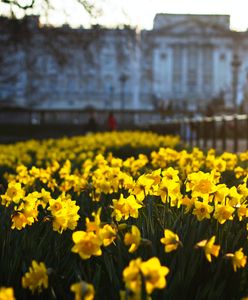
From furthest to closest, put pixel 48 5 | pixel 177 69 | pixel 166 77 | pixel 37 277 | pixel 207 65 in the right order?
pixel 177 69 < pixel 207 65 < pixel 166 77 < pixel 48 5 < pixel 37 277

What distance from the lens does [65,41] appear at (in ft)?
64.8

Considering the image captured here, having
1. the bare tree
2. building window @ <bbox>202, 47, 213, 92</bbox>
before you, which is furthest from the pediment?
the bare tree

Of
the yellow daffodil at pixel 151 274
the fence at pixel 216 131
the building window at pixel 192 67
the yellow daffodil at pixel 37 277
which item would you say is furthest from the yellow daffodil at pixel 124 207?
the building window at pixel 192 67

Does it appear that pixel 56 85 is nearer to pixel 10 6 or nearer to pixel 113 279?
pixel 10 6

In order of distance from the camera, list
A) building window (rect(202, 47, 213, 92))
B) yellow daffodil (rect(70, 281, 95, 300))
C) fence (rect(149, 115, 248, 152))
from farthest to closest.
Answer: building window (rect(202, 47, 213, 92))
fence (rect(149, 115, 248, 152))
yellow daffodil (rect(70, 281, 95, 300))

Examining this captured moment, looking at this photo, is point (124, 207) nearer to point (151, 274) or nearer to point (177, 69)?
point (151, 274)

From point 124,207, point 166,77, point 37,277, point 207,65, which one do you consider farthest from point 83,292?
point 207,65

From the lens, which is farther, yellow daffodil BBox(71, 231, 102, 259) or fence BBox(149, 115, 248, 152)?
fence BBox(149, 115, 248, 152)

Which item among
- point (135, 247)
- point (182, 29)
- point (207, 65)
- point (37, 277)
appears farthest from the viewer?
point (207, 65)

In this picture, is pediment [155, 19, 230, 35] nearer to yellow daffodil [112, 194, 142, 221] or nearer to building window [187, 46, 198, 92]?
building window [187, 46, 198, 92]

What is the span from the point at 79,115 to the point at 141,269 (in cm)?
3770

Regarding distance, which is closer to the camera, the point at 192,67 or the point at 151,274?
the point at 151,274

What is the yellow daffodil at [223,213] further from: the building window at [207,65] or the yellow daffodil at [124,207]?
the building window at [207,65]

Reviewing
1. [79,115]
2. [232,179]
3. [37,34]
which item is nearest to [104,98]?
[79,115]
